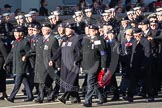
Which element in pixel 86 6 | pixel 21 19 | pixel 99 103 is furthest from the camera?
pixel 86 6

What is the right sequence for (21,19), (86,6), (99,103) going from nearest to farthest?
(99,103), (21,19), (86,6)

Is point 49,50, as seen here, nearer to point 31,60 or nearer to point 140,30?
point 31,60

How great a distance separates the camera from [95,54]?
15.1m

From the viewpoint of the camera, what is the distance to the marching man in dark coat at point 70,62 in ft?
50.7

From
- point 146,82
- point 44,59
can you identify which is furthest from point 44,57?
point 146,82

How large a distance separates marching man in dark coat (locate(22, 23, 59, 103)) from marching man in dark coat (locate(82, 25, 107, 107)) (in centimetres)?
91

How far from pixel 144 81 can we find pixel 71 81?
6.38 ft

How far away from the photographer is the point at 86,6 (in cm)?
2420

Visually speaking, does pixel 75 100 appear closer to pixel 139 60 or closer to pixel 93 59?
pixel 93 59

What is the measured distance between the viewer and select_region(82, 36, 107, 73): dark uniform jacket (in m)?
15.0

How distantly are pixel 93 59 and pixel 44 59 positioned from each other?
129 cm

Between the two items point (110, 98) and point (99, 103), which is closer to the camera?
point (99, 103)

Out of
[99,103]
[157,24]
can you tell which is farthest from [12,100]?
[157,24]

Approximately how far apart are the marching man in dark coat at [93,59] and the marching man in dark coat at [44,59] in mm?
907
